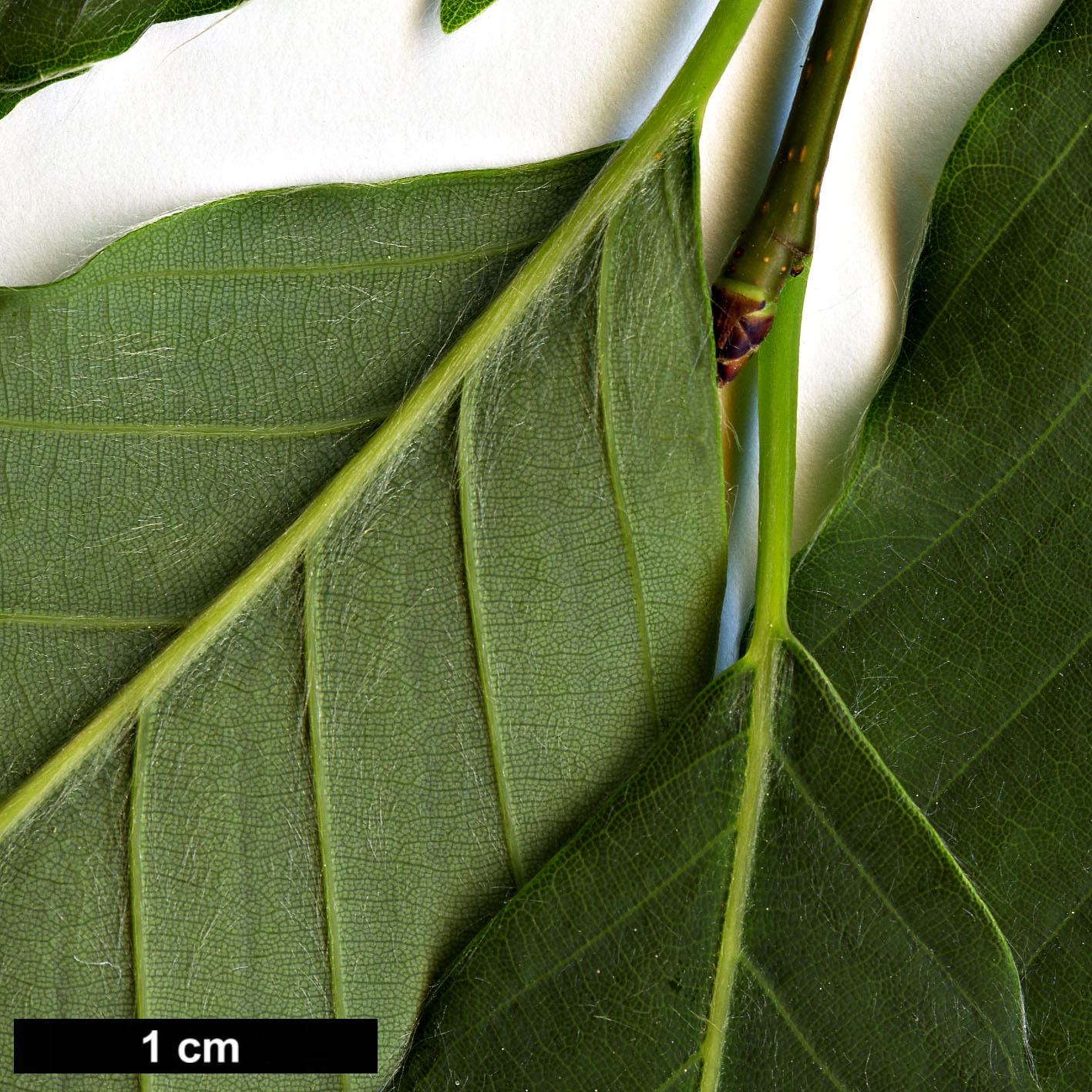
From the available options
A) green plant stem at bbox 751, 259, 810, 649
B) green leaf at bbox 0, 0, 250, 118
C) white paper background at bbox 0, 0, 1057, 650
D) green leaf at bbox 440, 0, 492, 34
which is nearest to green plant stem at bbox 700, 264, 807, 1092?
green plant stem at bbox 751, 259, 810, 649

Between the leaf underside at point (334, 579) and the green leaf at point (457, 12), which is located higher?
the green leaf at point (457, 12)

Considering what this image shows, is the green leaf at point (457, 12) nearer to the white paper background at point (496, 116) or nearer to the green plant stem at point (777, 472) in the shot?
the white paper background at point (496, 116)

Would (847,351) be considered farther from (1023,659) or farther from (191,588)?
(191,588)

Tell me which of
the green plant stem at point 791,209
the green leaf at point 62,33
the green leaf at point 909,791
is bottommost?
the green leaf at point 909,791

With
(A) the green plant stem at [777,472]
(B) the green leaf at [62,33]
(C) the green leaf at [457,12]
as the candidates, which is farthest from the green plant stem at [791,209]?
(B) the green leaf at [62,33]

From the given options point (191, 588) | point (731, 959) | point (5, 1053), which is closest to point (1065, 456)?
point (731, 959)

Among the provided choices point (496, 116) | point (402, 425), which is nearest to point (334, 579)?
point (402, 425)

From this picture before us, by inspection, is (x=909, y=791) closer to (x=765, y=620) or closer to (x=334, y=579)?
(x=765, y=620)
